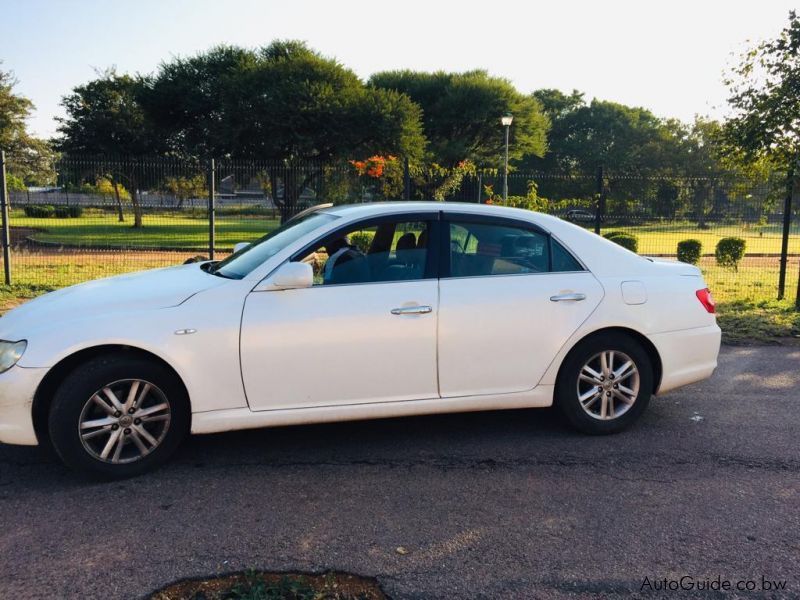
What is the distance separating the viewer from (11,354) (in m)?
3.91

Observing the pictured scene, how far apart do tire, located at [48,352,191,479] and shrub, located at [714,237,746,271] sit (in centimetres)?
1668

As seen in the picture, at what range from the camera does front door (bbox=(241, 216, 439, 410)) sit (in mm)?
4176

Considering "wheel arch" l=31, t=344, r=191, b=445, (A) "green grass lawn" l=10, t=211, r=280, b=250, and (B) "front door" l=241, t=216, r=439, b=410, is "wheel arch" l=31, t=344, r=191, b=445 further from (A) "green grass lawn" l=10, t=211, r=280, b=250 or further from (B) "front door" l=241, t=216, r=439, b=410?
(A) "green grass lawn" l=10, t=211, r=280, b=250

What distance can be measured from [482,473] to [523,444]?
2.02 feet

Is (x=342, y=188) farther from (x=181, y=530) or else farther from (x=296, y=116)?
(x=296, y=116)

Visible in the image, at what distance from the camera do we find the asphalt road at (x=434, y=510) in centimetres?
312

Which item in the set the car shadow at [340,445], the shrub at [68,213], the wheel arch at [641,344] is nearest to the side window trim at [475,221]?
the wheel arch at [641,344]

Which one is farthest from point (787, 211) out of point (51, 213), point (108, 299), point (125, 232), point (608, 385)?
point (51, 213)

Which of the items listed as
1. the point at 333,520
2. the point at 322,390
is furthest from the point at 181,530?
the point at 322,390

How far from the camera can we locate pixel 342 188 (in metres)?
14.7

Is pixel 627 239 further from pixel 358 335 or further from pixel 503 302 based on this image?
pixel 358 335

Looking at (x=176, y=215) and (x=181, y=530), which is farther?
(x=176, y=215)

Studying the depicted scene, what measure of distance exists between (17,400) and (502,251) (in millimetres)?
3099

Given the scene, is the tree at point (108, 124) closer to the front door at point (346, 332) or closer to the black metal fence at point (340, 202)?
the black metal fence at point (340, 202)
